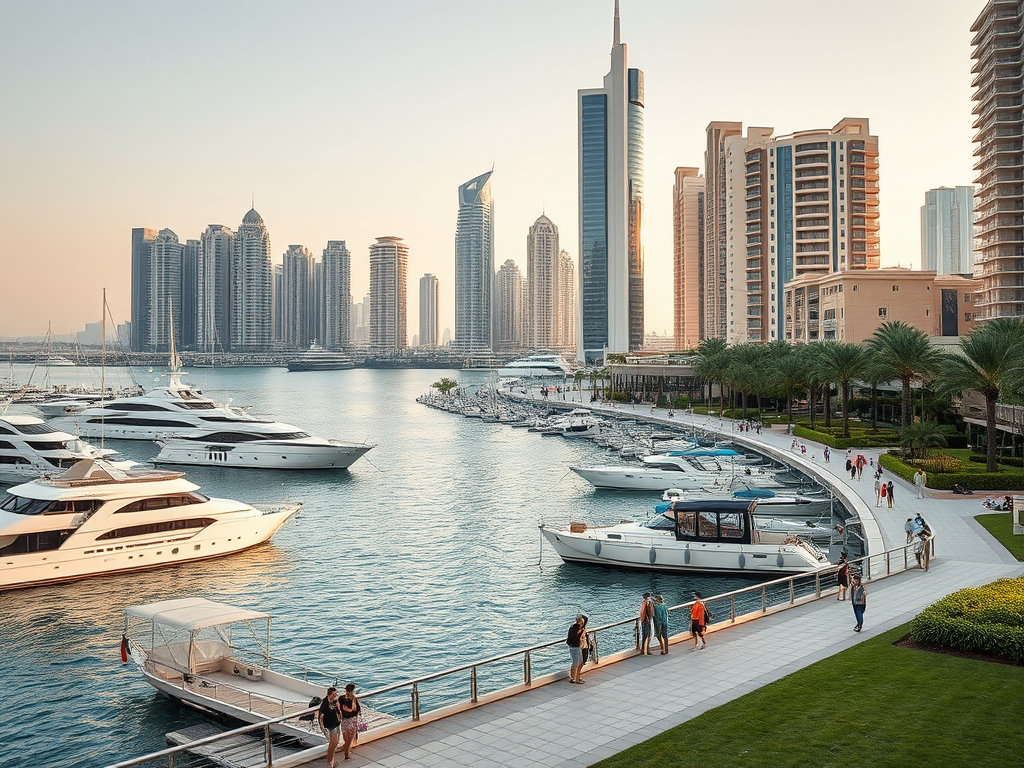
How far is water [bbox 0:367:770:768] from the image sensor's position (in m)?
22.7

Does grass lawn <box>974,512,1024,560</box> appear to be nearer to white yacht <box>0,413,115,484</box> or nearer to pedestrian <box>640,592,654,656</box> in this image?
pedestrian <box>640,592,654,656</box>

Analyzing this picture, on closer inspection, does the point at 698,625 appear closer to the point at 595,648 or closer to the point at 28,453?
the point at 595,648

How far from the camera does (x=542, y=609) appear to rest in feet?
103

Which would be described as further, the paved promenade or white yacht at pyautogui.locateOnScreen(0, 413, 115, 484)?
white yacht at pyautogui.locateOnScreen(0, 413, 115, 484)

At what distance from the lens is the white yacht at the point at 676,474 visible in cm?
5503

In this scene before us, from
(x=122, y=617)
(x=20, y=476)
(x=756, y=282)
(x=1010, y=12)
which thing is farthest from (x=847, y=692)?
(x=756, y=282)

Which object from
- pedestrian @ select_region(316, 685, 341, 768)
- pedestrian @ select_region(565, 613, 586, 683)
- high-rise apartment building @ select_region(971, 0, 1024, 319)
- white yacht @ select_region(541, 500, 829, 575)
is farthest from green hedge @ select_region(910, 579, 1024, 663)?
high-rise apartment building @ select_region(971, 0, 1024, 319)

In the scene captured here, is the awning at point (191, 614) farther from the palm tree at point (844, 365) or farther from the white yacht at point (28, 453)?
the palm tree at point (844, 365)

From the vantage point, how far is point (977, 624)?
1878 cm

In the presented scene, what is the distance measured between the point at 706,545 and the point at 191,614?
19.1 m

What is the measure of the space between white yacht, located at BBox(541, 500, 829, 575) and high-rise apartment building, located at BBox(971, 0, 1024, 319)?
265 feet

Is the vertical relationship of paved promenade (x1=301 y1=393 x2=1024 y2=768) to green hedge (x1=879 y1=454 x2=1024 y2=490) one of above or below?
below

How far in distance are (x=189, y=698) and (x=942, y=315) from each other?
388 feet

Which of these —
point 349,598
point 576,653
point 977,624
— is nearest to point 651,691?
point 576,653
